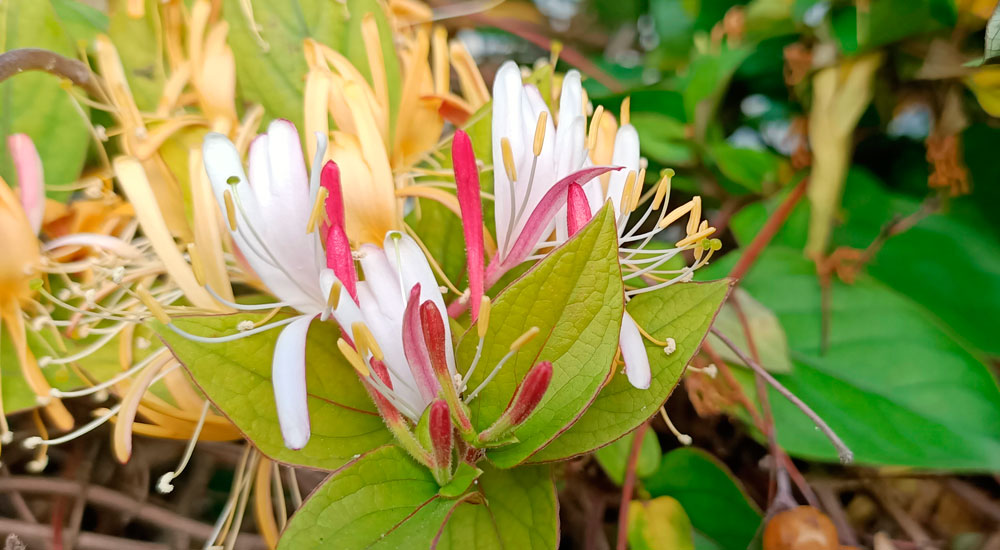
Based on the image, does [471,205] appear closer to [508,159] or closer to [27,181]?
[508,159]

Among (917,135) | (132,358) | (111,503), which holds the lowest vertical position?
(111,503)

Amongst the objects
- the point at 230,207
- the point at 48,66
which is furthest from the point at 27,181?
the point at 230,207

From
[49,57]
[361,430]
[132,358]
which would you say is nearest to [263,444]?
[361,430]

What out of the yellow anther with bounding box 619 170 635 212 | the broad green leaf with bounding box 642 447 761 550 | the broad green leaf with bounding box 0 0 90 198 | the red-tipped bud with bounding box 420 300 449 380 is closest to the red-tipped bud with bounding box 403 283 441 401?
the red-tipped bud with bounding box 420 300 449 380

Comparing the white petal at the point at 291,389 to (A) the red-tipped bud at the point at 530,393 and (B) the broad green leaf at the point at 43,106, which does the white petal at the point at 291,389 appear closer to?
(A) the red-tipped bud at the point at 530,393

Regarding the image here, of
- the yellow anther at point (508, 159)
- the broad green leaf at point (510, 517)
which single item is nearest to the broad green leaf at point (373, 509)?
the broad green leaf at point (510, 517)

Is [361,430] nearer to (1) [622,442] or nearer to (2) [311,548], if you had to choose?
(2) [311,548]
